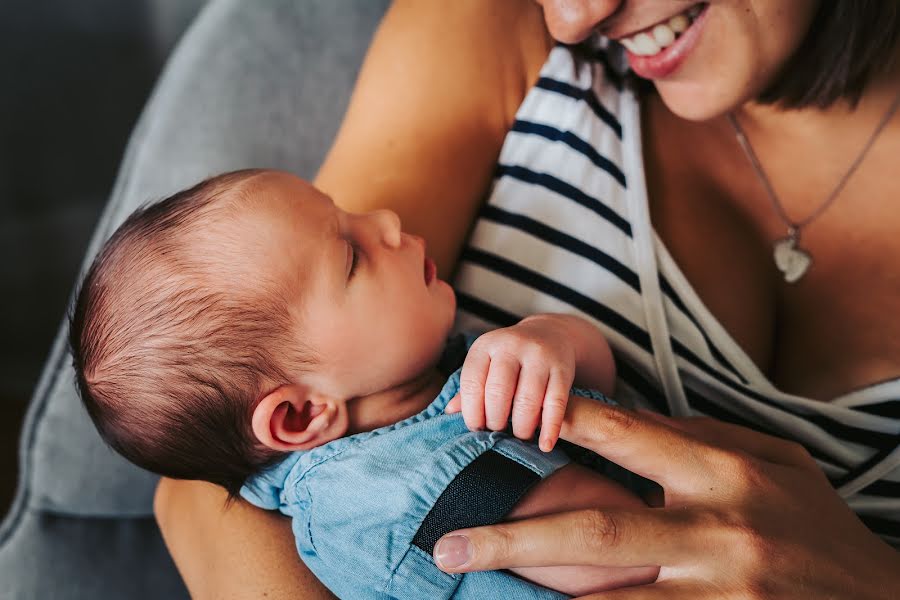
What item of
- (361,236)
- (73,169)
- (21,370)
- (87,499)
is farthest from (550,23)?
(21,370)

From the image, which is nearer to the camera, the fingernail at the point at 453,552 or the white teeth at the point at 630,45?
the fingernail at the point at 453,552

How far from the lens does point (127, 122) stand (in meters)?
2.19

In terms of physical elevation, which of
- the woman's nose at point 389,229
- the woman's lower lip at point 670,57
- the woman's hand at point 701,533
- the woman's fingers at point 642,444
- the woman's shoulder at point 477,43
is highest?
the woman's lower lip at point 670,57

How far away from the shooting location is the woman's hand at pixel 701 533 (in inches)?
27.3

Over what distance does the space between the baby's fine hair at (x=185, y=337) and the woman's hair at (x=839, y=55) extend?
2.36 ft

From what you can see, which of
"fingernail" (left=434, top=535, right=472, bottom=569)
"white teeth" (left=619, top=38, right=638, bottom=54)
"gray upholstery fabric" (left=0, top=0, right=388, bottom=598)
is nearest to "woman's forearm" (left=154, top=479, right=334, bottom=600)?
"fingernail" (left=434, top=535, right=472, bottom=569)

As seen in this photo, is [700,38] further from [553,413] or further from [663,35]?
[553,413]

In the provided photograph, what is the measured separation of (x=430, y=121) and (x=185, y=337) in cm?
45

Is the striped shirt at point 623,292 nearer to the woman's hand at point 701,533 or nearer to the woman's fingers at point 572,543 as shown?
the woman's hand at point 701,533

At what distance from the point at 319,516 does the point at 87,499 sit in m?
0.64

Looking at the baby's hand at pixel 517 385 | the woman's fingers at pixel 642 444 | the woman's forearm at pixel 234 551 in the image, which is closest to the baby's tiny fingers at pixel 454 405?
the baby's hand at pixel 517 385

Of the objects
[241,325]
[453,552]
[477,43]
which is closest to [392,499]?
[453,552]

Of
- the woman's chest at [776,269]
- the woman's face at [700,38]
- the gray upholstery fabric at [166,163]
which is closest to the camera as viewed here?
the woman's face at [700,38]

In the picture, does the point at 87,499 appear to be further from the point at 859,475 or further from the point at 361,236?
the point at 859,475
